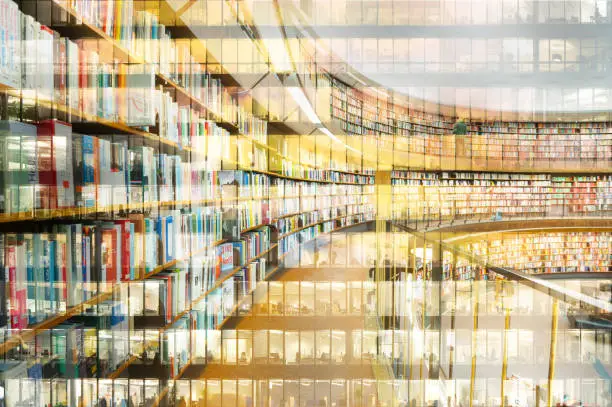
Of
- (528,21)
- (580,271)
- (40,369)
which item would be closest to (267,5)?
(40,369)

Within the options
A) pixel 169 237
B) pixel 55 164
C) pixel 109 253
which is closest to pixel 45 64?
pixel 55 164

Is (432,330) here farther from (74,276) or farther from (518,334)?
(74,276)

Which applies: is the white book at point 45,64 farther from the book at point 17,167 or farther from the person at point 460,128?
the person at point 460,128

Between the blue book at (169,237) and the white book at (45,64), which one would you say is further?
the blue book at (169,237)

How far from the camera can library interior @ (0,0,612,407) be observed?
4.22 ft

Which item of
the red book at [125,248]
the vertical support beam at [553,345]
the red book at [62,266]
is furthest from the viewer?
the red book at [125,248]

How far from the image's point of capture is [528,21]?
10078mm

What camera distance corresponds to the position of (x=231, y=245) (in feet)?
11.4

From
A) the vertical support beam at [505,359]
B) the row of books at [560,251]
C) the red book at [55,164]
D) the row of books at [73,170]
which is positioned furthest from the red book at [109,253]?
the row of books at [560,251]

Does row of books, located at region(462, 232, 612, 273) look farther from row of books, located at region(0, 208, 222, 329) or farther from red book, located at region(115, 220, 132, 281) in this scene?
red book, located at region(115, 220, 132, 281)

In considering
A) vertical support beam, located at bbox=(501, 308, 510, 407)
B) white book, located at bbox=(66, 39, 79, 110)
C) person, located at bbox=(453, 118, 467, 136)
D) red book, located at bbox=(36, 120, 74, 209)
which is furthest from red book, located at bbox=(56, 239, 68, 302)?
person, located at bbox=(453, 118, 467, 136)

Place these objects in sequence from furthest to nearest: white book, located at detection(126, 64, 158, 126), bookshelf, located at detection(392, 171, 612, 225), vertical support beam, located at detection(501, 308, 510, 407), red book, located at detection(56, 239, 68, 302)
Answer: bookshelf, located at detection(392, 171, 612, 225) < white book, located at detection(126, 64, 158, 126) < red book, located at detection(56, 239, 68, 302) < vertical support beam, located at detection(501, 308, 510, 407)

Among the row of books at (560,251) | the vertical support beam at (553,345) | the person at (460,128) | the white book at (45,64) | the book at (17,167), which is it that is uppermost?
the person at (460,128)

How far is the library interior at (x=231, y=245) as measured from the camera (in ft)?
4.22
